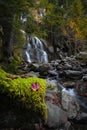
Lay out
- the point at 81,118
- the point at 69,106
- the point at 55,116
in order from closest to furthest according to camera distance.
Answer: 1. the point at 55,116
2. the point at 69,106
3. the point at 81,118

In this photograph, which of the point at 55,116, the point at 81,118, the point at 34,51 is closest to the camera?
the point at 55,116

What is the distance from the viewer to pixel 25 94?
455 cm

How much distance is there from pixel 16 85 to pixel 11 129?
72 centimetres

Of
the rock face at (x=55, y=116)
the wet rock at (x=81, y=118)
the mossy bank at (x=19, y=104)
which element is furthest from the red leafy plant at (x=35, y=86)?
the wet rock at (x=81, y=118)

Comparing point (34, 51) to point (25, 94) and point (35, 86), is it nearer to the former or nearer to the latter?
point (35, 86)

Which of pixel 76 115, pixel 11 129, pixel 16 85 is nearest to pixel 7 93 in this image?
pixel 16 85

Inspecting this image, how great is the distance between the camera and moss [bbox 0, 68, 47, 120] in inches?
176

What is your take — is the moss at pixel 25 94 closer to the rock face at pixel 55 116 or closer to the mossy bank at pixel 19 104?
the mossy bank at pixel 19 104

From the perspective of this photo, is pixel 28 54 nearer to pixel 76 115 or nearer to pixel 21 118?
pixel 76 115

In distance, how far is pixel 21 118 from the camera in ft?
14.8

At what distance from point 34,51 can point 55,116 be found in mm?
17198

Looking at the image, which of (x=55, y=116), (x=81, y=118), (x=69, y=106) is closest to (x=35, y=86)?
(x=55, y=116)

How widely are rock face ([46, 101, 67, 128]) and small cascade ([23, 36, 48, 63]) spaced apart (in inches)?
618

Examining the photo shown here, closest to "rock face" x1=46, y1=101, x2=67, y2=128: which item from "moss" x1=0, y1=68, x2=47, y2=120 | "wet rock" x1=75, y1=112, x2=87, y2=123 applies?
"moss" x1=0, y1=68, x2=47, y2=120
